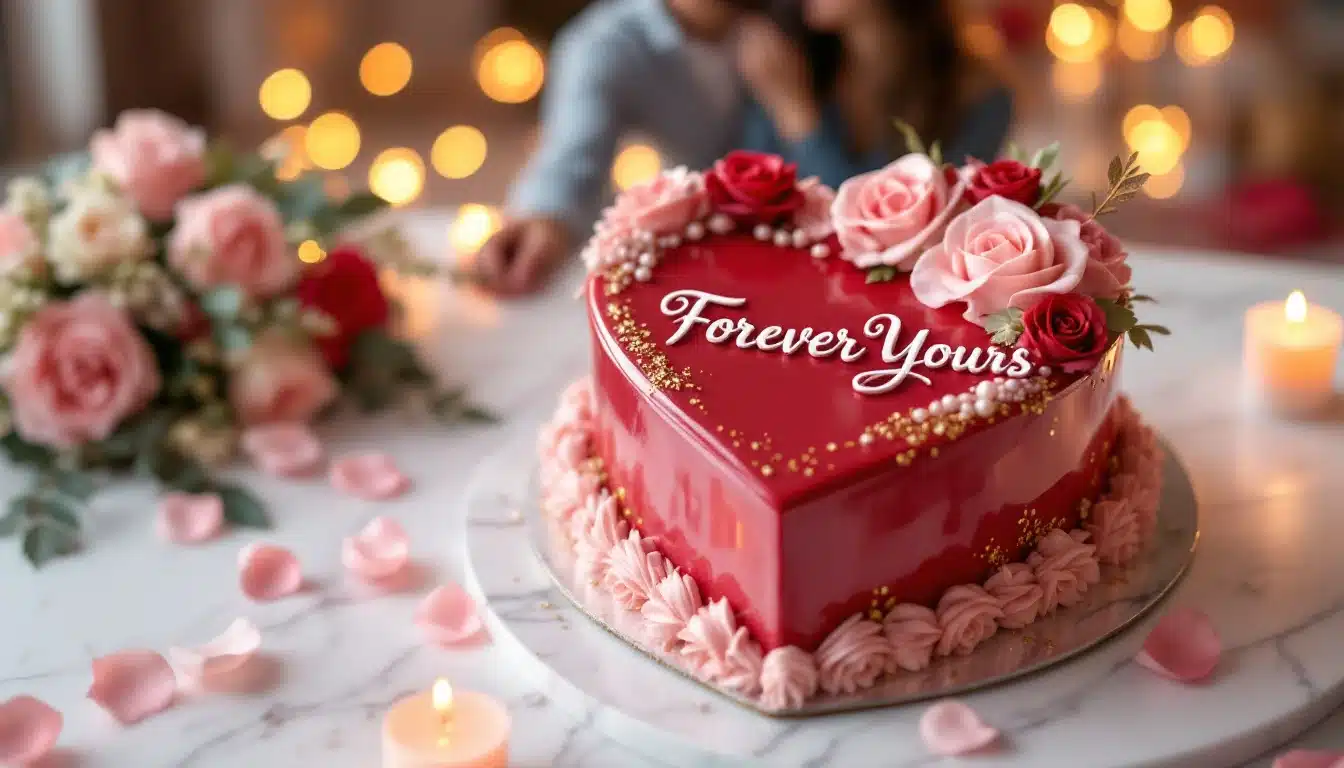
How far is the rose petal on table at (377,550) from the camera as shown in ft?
4.98

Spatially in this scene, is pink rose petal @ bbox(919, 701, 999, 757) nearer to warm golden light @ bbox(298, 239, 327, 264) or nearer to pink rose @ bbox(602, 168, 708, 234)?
pink rose @ bbox(602, 168, 708, 234)

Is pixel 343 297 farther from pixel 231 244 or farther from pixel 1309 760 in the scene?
pixel 1309 760

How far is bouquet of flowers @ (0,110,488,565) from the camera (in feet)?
5.59

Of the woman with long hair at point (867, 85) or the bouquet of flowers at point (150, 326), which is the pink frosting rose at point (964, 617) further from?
the woman with long hair at point (867, 85)

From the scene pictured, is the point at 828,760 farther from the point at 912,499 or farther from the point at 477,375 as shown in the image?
Answer: the point at 477,375

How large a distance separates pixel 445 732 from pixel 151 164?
993 millimetres

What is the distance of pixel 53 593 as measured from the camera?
1.53m

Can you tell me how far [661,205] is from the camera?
62.7 inches

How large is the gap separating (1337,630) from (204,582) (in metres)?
1.23

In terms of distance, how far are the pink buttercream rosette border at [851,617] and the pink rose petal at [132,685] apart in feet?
1.42

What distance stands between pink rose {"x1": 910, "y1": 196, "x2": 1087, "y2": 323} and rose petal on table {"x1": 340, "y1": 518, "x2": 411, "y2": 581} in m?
0.66

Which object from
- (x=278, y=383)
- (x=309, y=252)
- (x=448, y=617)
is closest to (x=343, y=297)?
(x=309, y=252)

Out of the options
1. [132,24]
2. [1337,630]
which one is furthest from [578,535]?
[132,24]

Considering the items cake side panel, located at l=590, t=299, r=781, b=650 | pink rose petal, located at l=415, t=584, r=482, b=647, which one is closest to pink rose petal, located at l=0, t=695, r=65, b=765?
pink rose petal, located at l=415, t=584, r=482, b=647
